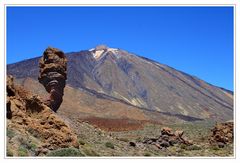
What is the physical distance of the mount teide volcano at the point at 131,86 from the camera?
106938mm

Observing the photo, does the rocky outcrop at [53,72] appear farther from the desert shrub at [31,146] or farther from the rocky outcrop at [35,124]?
the desert shrub at [31,146]

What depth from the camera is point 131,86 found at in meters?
151

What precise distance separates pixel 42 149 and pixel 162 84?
461 ft

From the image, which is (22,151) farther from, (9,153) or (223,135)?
(223,135)

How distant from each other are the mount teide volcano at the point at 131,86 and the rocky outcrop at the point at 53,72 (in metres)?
63.4

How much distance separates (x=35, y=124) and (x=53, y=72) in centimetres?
1181

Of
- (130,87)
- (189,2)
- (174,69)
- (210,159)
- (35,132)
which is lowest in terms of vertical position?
(210,159)

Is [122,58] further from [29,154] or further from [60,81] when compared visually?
[29,154]

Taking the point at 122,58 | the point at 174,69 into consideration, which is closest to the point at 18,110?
the point at 122,58

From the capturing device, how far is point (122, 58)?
17900cm

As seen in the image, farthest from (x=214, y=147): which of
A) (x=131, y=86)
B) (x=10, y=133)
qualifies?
(x=131, y=86)

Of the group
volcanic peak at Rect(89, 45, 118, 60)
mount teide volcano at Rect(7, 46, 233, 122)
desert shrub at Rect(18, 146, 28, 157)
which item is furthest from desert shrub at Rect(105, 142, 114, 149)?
volcanic peak at Rect(89, 45, 118, 60)

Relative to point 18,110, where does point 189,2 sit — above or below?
above

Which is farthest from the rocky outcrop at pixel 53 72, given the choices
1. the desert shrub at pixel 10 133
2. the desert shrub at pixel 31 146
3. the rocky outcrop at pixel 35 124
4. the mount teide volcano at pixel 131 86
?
the mount teide volcano at pixel 131 86
